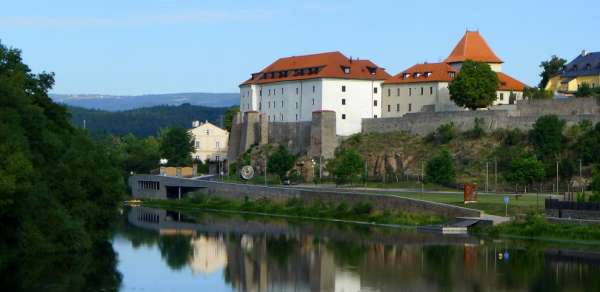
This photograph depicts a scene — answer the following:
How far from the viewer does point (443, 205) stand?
6050cm

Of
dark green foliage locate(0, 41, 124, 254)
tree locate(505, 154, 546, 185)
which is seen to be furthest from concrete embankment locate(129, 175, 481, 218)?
dark green foliage locate(0, 41, 124, 254)

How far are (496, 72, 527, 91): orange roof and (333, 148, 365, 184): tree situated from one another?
1255cm

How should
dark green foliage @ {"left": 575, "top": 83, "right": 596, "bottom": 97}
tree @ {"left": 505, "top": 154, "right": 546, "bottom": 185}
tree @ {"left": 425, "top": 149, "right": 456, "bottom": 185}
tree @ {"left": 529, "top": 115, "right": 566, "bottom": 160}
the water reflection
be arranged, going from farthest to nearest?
dark green foliage @ {"left": 575, "top": 83, "right": 596, "bottom": 97}, tree @ {"left": 529, "top": 115, "right": 566, "bottom": 160}, tree @ {"left": 425, "top": 149, "right": 456, "bottom": 185}, tree @ {"left": 505, "top": 154, "right": 546, "bottom": 185}, the water reflection

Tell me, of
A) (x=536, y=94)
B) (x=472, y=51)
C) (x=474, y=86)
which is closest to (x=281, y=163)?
(x=474, y=86)

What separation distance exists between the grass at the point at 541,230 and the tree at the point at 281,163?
2879cm

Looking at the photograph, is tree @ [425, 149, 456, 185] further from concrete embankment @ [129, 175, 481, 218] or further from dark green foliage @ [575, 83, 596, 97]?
dark green foliage @ [575, 83, 596, 97]

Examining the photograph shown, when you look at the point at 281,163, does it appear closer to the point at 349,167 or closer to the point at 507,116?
the point at 349,167

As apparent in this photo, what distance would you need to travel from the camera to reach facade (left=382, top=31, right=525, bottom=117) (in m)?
84.7

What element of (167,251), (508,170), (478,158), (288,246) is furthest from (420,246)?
(478,158)

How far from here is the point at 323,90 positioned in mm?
87062

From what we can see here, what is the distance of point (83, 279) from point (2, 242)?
5.25 metres

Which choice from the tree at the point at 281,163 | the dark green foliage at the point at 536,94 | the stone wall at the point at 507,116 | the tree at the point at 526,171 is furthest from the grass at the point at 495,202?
the tree at the point at 281,163

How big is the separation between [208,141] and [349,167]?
38.6 meters

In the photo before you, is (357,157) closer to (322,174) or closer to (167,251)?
(322,174)
